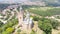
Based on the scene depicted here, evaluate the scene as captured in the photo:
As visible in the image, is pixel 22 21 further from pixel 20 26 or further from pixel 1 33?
pixel 1 33

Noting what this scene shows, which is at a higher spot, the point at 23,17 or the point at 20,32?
the point at 23,17

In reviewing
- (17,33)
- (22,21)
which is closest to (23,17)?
(22,21)

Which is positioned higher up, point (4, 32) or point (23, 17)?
point (23, 17)

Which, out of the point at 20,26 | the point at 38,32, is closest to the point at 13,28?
the point at 20,26

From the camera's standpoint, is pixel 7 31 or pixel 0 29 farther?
pixel 0 29

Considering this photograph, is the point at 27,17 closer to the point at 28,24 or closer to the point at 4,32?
the point at 28,24

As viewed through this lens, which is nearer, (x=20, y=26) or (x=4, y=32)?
(x=4, y=32)

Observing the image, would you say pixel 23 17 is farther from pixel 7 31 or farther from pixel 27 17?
→ pixel 7 31
